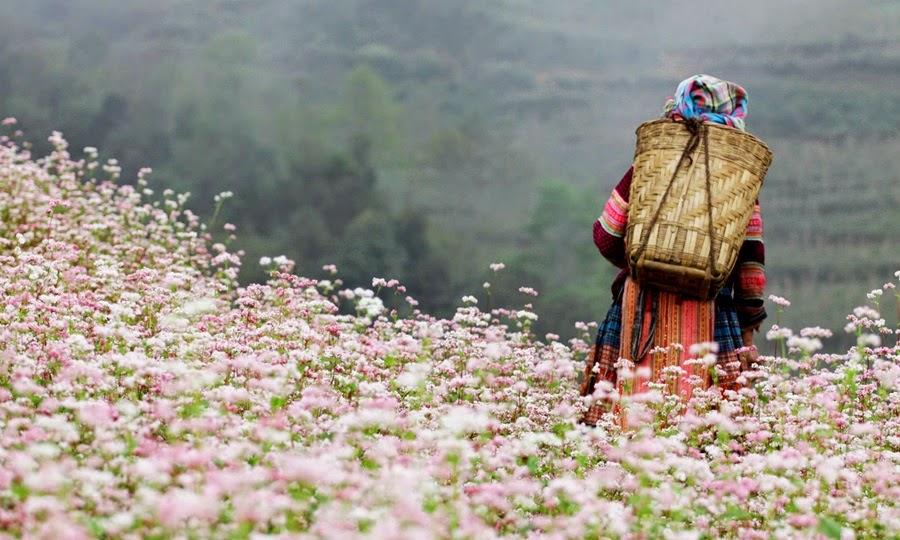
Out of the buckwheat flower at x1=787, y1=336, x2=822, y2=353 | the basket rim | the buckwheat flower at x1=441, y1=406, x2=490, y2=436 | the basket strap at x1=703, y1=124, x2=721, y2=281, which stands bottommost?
the buckwheat flower at x1=441, y1=406, x2=490, y2=436

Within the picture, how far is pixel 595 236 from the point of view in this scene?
5078 millimetres

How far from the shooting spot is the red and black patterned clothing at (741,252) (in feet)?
16.3

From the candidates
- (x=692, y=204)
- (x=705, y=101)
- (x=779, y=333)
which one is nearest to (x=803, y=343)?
(x=779, y=333)

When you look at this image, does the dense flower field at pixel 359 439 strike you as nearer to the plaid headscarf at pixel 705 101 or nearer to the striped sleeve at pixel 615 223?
the striped sleeve at pixel 615 223

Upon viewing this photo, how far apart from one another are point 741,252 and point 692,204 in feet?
2.18

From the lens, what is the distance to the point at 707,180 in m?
4.58

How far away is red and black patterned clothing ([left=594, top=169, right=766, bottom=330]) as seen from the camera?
4961mm

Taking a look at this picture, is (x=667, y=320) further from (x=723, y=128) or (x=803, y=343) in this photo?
(x=803, y=343)

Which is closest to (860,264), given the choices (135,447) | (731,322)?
(731,322)

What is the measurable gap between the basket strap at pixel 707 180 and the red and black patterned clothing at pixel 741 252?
37 centimetres

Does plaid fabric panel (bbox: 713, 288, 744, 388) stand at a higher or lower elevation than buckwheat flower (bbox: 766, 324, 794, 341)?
higher

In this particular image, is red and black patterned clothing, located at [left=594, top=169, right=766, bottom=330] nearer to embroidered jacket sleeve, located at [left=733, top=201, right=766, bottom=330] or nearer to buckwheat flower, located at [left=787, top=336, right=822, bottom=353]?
embroidered jacket sleeve, located at [left=733, top=201, right=766, bottom=330]

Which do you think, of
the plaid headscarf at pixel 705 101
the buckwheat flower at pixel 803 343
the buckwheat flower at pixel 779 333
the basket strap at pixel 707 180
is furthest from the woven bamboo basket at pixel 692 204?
the buckwheat flower at pixel 803 343

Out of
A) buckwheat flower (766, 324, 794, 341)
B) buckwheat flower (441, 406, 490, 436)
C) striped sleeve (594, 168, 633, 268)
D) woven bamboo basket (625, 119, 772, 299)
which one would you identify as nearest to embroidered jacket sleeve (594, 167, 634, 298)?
striped sleeve (594, 168, 633, 268)
